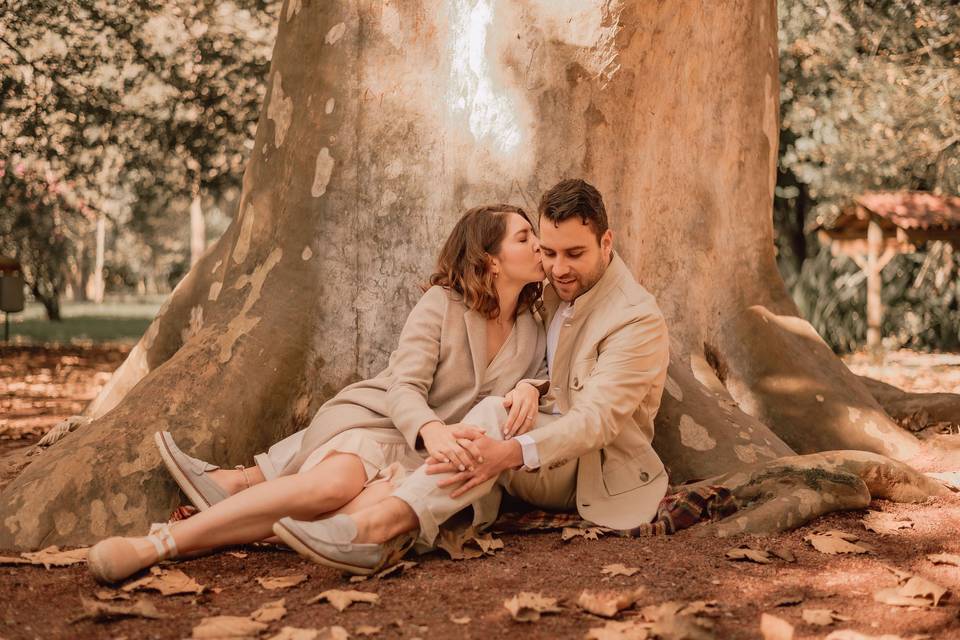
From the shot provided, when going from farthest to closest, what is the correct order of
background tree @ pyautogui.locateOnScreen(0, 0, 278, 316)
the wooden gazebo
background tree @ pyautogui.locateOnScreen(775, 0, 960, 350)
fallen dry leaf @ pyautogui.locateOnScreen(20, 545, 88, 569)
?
the wooden gazebo
background tree @ pyautogui.locateOnScreen(775, 0, 960, 350)
background tree @ pyautogui.locateOnScreen(0, 0, 278, 316)
fallen dry leaf @ pyautogui.locateOnScreen(20, 545, 88, 569)

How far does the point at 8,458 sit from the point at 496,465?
151 inches

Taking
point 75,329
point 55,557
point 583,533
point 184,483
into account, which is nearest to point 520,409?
point 583,533

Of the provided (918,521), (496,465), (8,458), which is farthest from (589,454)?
(8,458)

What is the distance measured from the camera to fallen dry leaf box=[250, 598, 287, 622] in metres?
2.78

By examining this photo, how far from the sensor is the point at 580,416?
11.7ft

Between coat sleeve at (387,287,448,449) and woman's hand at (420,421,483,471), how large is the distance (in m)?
0.15

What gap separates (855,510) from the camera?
4000 mm

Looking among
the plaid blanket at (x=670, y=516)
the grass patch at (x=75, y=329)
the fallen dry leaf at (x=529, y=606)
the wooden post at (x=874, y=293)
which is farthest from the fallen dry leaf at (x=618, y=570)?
the grass patch at (x=75, y=329)

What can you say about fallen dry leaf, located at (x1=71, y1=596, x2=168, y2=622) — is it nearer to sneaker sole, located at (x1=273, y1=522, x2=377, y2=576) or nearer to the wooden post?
sneaker sole, located at (x1=273, y1=522, x2=377, y2=576)

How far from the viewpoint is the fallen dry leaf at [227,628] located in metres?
2.65

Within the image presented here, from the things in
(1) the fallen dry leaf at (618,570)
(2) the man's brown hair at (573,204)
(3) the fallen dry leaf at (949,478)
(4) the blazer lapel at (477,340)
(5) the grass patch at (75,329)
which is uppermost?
(2) the man's brown hair at (573,204)

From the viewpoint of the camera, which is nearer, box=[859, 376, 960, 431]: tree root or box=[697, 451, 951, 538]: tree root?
box=[697, 451, 951, 538]: tree root

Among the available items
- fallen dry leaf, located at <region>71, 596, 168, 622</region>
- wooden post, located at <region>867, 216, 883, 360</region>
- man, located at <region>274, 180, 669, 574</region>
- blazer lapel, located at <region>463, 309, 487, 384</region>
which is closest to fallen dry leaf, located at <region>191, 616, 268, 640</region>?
fallen dry leaf, located at <region>71, 596, 168, 622</region>

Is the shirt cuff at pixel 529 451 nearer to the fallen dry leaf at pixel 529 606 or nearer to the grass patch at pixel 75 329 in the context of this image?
the fallen dry leaf at pixel 529 606
